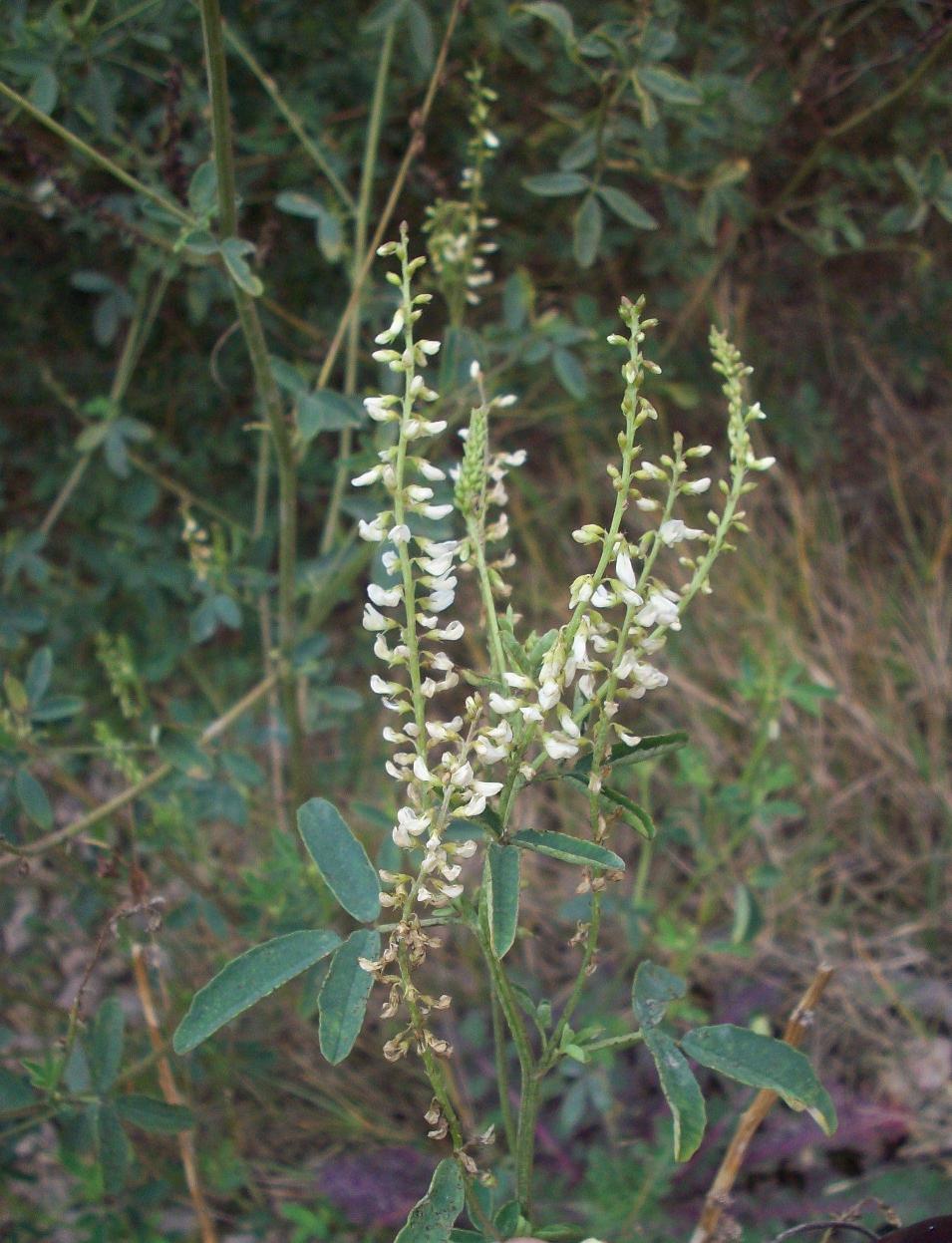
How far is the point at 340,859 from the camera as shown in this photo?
0.99 metres

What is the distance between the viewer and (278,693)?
1.92 metres

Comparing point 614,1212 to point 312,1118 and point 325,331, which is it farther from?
point 325,331

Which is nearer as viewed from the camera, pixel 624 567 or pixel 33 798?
pixel 624 567

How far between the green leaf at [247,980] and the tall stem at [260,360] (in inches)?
29.5

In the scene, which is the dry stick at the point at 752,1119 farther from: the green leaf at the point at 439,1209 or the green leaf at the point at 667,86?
the green leaf at the point at 667,86

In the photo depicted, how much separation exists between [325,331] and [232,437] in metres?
0.40

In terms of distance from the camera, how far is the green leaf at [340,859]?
3.17 feet

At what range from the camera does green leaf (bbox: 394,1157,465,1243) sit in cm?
89

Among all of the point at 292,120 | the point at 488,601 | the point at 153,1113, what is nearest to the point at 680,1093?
the point at 488,601

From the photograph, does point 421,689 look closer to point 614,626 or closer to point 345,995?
point 614,626

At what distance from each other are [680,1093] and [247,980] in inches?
14.4

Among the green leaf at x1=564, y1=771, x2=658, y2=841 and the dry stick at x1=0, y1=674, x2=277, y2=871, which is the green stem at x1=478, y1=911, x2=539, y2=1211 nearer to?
the green leaf at x1=564, y1=771, x2=658, y2=841

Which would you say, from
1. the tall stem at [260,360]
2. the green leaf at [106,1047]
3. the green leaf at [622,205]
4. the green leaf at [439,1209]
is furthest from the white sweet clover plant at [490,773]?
the green leaf at [622,205]

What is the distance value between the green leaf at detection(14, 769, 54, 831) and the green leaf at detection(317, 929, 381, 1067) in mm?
751
